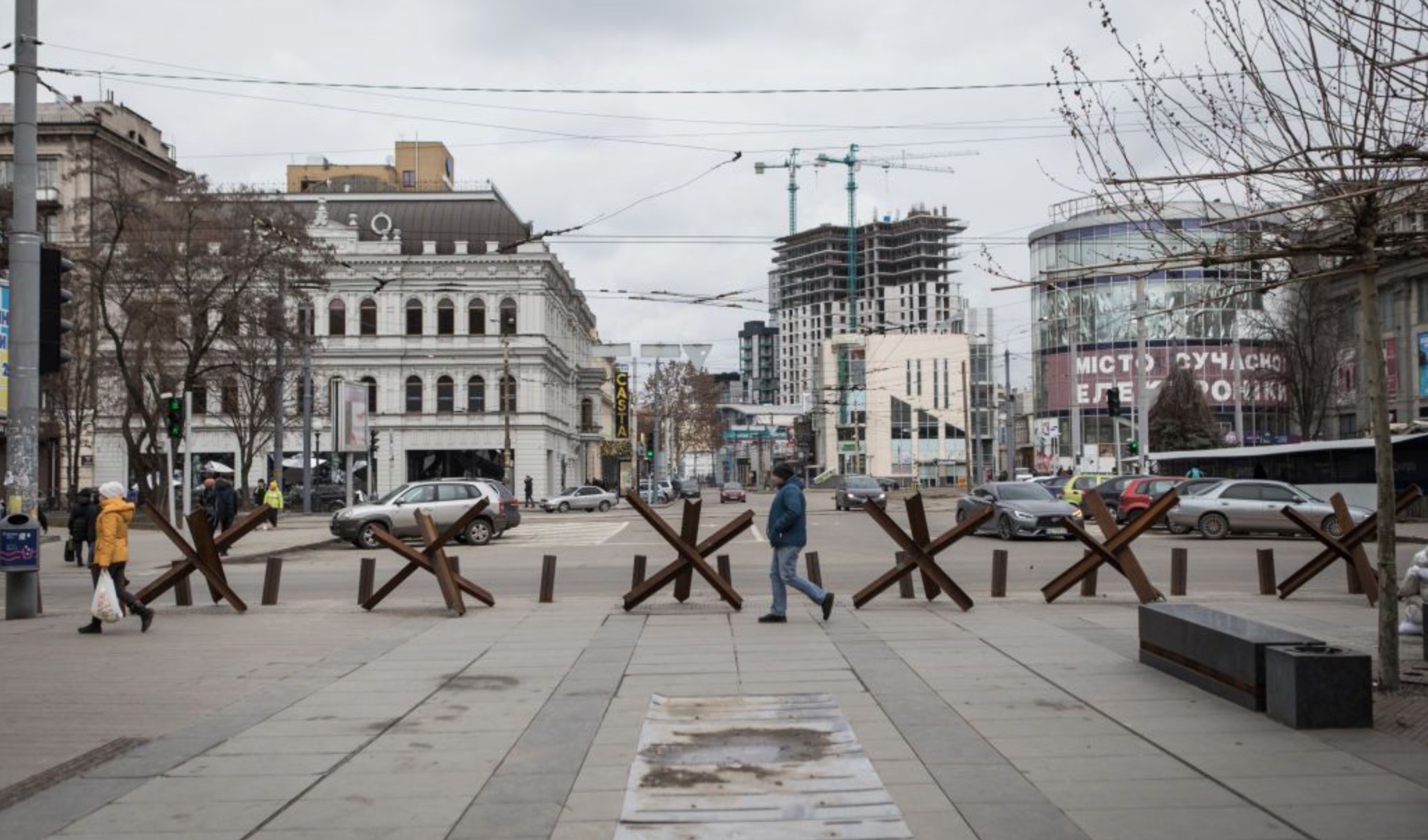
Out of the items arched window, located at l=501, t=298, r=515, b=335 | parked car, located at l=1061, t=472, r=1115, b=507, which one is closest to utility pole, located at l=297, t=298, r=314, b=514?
arched window, located at l=501, t=298, r=515, b=335

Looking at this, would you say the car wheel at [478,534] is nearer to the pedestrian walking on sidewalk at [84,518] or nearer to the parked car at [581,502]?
the pedestrian walking on sidewalk at [84,518]

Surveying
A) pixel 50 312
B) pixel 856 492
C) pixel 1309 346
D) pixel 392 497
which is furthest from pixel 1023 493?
pixel 1309 346

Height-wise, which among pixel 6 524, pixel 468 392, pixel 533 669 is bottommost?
pixel 533 669

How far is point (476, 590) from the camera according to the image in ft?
48.4

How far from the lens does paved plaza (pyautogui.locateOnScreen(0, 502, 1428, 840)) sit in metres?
5.70

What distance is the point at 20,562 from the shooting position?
14.4 meters

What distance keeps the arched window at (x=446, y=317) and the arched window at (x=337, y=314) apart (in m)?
5.55

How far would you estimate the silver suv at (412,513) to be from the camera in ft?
96.2

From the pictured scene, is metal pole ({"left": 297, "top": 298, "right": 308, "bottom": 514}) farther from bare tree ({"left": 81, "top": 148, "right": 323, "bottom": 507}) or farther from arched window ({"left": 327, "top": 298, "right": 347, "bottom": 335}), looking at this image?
arched window ({"left": 327, "top": 298, "right": 347, "bottom": 335})

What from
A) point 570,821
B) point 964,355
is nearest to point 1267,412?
point 964,355

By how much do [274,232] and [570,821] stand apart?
1484 inches

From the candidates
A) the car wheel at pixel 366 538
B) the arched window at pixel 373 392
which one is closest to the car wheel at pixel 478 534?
the car wheel at pixel 366 538

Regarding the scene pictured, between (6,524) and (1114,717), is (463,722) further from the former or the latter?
(6,524)

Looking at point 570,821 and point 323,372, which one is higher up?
point 323,372
